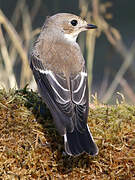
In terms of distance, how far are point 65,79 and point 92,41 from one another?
2.05 m

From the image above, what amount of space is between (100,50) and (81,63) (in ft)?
23.0

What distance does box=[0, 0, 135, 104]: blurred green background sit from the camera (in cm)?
666

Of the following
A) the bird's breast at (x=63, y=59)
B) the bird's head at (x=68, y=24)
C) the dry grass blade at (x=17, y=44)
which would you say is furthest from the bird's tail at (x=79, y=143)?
the dry grass blade at (x=17, y=44)

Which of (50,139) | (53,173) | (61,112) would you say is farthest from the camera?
(61,112)

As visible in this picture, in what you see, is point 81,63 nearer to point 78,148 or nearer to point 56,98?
point 56,98

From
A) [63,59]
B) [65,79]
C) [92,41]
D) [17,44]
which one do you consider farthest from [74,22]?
[65,79]

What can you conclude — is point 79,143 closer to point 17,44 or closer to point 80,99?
point 80,99

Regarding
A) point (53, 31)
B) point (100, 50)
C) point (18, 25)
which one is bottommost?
point (100, 50)

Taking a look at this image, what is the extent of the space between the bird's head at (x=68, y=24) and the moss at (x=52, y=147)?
199 cm

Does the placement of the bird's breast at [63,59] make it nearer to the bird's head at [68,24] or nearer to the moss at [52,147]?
the bird's head at [68,24]

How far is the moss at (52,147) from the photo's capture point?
12.9 ft


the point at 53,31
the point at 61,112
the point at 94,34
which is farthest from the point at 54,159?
the point at 94,34

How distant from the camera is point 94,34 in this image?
22.8 ft

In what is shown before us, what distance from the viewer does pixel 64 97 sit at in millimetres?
4711
